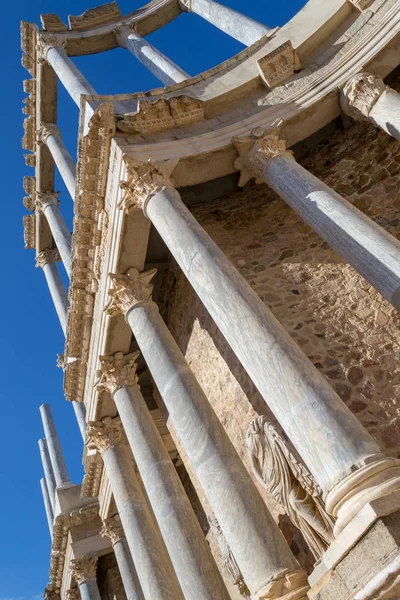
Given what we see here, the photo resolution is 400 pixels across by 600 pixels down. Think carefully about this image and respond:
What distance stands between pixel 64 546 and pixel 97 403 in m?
6.85

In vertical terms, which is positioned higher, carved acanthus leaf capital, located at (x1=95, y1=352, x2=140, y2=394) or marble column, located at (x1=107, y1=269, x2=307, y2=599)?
carved acanthus leaf capital, located at (x1=95, y1=352, x2=140, y2=394)

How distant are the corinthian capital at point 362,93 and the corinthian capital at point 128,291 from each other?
446 centimetres

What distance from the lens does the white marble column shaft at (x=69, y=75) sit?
40.0 ft

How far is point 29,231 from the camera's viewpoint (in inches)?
825

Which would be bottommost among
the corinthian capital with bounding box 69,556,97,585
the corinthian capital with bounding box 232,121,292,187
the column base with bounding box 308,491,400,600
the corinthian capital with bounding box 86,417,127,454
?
the column base with bounding box 308,491,400,600

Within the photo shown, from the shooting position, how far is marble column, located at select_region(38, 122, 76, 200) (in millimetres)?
14430

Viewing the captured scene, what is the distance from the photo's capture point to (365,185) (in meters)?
9.59

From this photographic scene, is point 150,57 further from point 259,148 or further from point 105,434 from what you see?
point 105,434

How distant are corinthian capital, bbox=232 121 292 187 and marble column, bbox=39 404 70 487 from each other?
1302 centimetres

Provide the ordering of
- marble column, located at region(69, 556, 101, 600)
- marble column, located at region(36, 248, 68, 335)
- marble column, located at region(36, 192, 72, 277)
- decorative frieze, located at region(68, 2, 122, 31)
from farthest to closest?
marble column, located at region(36, 248, 68, 335) < decorative frieze, located at region(68, 2, 122, 31) < marble column, located at region(36, 192, 72, 277) < marble column, located at region(69, 556, 101, 600)

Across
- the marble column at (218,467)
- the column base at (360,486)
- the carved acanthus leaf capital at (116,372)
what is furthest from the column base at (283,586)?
the carved acanthus leaf capital at (116,372)

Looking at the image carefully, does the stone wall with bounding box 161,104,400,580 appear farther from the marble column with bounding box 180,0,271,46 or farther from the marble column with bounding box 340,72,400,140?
the marble column with bounding box 180,0,271,46

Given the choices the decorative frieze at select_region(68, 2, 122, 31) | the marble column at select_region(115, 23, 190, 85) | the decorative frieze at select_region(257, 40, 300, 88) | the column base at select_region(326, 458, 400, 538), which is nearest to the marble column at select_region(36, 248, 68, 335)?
the marble column at select_region(115, 23, 190, 85)

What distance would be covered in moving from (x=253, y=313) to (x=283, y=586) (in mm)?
2735
